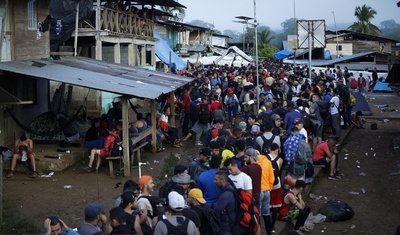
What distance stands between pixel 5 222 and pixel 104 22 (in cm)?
1293

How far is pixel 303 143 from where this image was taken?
36.3 ft

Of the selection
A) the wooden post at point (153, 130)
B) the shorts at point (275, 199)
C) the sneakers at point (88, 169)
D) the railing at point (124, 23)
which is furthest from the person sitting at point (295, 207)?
the railing at point (124, 23)

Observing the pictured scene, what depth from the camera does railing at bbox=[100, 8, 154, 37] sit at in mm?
21997

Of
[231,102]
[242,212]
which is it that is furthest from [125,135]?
Answer: [231,102]

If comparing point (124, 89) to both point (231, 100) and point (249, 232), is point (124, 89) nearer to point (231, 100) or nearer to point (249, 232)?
point (249, 232)

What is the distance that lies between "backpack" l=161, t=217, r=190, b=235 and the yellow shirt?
295cm

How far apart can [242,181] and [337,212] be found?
4108 mm

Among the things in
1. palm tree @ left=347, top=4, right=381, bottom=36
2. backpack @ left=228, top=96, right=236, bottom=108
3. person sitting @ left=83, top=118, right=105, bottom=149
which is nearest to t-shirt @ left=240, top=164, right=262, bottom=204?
person sitting @ left=83, top=118, right=105, bottom=149

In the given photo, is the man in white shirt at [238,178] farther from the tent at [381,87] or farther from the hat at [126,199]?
the tent at [381,87]

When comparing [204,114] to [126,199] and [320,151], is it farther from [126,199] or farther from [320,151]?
[126,199]

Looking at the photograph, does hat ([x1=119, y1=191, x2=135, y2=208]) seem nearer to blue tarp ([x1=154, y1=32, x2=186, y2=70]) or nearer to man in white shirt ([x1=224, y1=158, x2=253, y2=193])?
man in white shirt ([x1=224, y1=158, x2=253, y2=193])

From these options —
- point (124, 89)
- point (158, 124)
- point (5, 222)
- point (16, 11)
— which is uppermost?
point (16, 11)

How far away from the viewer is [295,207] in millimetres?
9977

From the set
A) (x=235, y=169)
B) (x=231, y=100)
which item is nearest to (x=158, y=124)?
(x=231, y=100)
